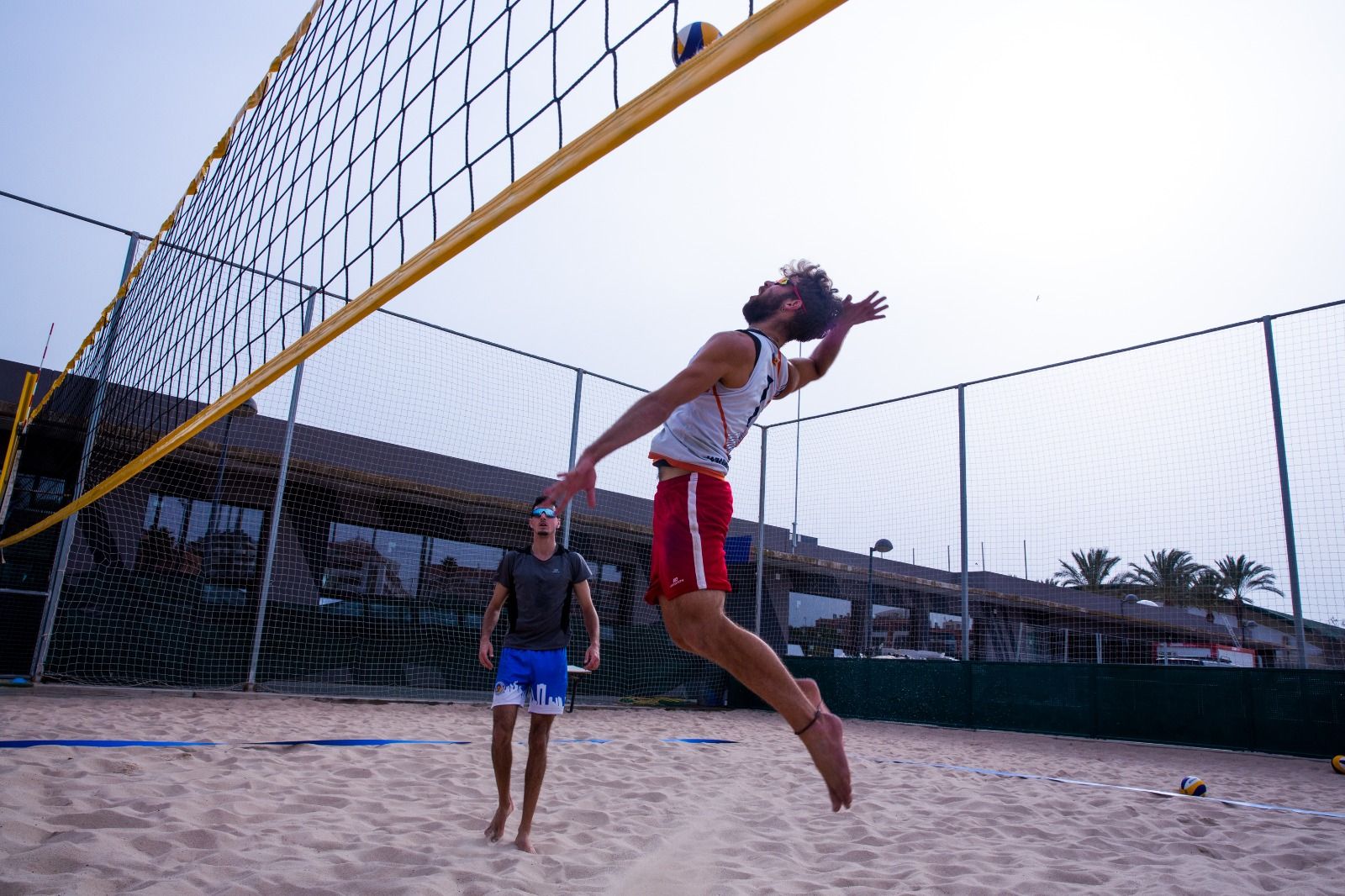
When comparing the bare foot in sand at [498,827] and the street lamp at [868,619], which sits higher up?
the street lamp at [868,619]

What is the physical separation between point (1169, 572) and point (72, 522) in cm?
882

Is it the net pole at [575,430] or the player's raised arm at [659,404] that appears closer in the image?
the player's raised arm at [659,404]

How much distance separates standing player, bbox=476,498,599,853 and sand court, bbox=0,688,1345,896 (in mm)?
200

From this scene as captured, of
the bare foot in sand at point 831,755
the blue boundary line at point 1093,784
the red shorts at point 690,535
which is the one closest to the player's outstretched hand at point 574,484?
the red shorts at point 690,535

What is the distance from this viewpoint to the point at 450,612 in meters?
8.34

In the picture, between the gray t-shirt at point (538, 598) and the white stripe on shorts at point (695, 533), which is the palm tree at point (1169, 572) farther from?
the white stripe on shorts at point (695, 533)

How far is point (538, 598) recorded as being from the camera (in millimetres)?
3471

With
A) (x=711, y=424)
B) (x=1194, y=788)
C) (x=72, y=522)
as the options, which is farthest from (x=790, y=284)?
(x=72, y=522)

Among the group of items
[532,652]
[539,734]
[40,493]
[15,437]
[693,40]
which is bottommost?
[539,734]

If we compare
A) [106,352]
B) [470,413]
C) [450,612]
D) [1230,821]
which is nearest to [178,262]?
[106,352]

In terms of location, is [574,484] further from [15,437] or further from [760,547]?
[760,547]

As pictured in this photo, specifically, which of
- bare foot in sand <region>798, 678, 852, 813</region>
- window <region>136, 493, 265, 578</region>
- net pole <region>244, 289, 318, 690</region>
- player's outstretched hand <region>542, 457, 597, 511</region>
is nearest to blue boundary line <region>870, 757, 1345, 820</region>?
bare foot in sand <region>798, 678, 852, 813</region>

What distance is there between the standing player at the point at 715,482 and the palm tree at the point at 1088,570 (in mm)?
6104

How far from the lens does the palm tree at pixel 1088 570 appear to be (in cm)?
749
